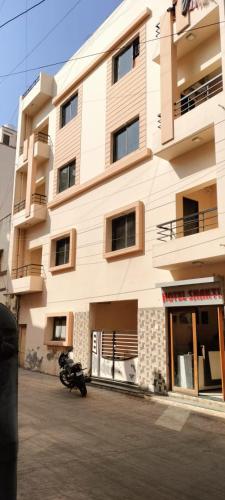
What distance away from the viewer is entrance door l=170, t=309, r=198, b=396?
33.8 ft

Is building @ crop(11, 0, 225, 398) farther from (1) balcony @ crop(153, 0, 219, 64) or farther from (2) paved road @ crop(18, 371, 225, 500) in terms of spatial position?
(2) paved road @ crop(18, 371, 225, 500)

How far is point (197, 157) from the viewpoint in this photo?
10.9 m

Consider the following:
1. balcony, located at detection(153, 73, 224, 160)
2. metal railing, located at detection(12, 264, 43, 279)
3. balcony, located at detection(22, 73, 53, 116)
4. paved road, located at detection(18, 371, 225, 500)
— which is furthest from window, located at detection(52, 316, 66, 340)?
balcony, located at detection(22, 73, 53, 116)

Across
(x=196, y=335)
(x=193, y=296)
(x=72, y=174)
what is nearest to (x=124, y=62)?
(x=72, y=174)

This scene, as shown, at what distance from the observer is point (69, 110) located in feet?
60.6

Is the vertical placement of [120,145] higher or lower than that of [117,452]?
higher

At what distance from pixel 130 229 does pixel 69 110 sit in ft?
26.9

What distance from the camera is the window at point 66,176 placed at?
17.3 m

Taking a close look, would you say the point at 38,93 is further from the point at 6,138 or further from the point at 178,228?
the point at 178,228

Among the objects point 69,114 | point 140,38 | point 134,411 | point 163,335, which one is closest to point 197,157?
point 163,335

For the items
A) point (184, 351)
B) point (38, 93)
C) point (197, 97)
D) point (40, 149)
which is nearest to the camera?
point (184, 351)

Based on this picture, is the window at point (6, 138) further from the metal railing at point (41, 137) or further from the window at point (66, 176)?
the window at point (66, 176)

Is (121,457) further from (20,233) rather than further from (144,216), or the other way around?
(20,233)

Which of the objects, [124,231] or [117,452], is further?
[124,231]
